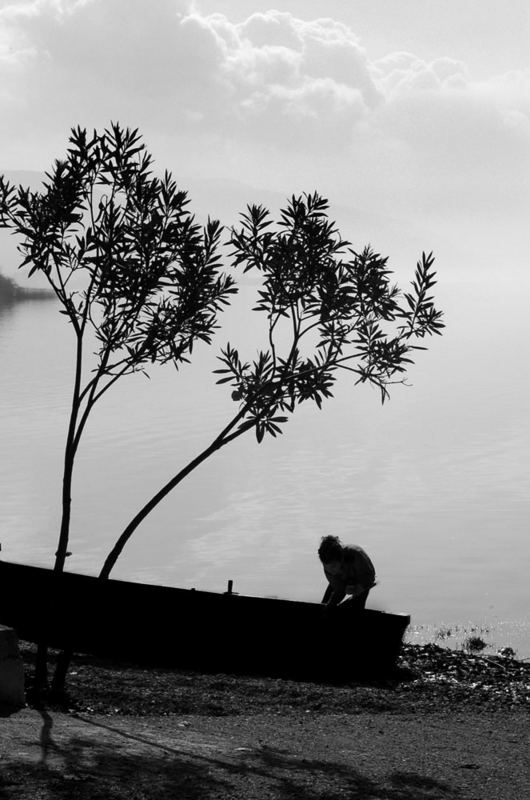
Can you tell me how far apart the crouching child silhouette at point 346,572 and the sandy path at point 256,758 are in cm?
317

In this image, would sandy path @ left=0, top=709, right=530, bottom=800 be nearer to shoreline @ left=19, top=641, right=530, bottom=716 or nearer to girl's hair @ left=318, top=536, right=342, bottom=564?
shoreline @ left=19, top=641, right=530, bottom=716

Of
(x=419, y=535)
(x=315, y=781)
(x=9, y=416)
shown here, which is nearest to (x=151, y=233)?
(x=315, y=781)

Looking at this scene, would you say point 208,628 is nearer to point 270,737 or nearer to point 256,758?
point 270,737

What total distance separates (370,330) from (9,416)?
56.2 meters

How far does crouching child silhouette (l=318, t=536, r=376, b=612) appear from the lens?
18.7 metres

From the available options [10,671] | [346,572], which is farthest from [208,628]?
[10,671]

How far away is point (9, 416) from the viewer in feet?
227

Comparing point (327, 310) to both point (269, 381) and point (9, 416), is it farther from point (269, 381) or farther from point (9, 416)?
point (9, 416)

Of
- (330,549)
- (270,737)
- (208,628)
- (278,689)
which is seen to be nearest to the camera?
(270,737)

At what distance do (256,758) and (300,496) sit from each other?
1261 inches

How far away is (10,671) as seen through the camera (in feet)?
45.7

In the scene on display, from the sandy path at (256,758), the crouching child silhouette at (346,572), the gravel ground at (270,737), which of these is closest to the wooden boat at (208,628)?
the crouching child silhouette at (346,572)

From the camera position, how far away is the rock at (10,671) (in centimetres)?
1365

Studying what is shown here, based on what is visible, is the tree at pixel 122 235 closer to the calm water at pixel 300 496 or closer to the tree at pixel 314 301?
the tree at pixel 314 301
